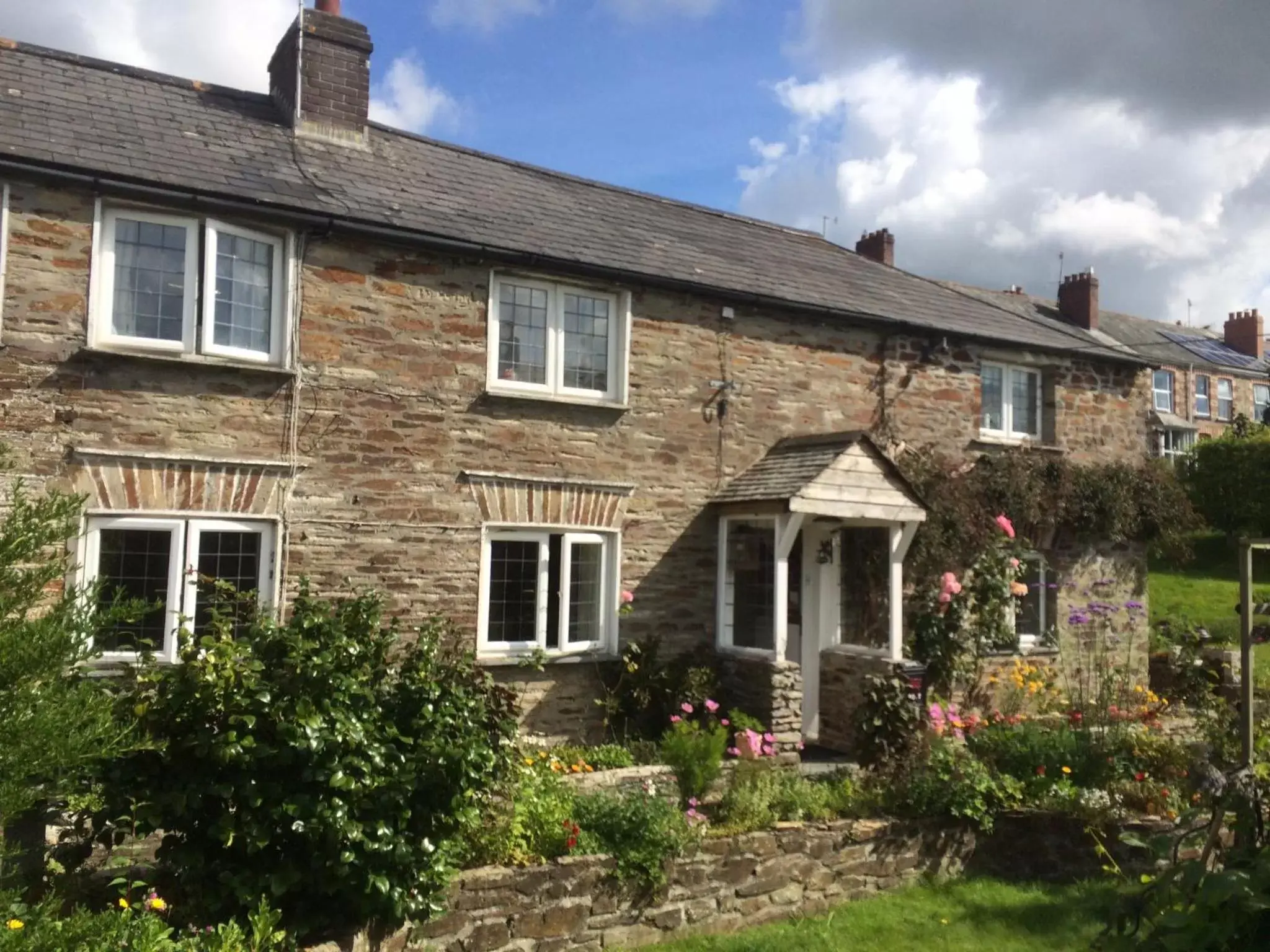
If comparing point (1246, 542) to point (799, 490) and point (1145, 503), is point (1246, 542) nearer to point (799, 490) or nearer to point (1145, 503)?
point (799, 490)

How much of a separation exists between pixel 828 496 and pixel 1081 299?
55.8 ft

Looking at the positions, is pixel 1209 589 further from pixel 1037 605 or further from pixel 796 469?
pixel 796 469

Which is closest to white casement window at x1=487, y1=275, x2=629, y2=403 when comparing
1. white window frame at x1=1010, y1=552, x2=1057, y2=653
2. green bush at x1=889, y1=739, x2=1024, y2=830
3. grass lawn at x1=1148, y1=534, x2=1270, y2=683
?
green bush at x1=889, y1=739, x2=1024, y2=830

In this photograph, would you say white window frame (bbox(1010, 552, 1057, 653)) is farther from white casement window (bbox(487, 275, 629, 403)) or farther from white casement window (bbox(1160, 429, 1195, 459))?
white casement window (bbox(1160, 429, 1195, 459))

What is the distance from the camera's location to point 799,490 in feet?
36.7

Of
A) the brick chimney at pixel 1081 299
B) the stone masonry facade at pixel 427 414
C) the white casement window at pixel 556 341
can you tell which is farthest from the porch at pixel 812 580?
the brick chimney at pixel 1081 299

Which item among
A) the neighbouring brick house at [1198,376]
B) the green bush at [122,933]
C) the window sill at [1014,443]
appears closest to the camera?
the green bush at [122,933]

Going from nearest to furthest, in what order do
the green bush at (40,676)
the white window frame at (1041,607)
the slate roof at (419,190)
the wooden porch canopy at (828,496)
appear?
1. the green bush at (40,676)
2. the slate roof at (419,190)
3. the wooden porch canopy at (828,496)
4. the white window frame at (1041,607)

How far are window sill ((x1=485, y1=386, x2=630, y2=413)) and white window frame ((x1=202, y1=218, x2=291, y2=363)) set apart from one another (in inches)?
87.0

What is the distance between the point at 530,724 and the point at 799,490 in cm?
388

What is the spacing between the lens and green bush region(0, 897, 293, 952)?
4.47 m

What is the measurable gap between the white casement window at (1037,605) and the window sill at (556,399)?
22.9 ft

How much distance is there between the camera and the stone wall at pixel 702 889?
274 inches

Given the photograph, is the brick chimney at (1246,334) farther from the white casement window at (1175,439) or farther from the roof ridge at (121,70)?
the roof ridge at (121,70)
